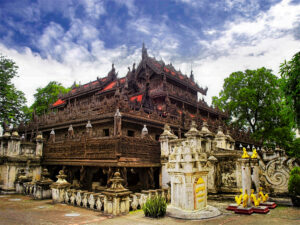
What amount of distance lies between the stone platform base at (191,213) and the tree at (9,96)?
2487 centimetres

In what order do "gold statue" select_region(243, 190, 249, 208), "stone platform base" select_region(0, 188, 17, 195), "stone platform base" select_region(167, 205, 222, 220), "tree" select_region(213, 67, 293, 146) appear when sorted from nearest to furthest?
"stone platform base" select_region(167, 205, 222, 220)
"gold statue" select_region(243, 190, 249, 208)
"stone platform base" select_region(0, 188, 17, 195)
"tree" select_region(213, 67, 293, 146)

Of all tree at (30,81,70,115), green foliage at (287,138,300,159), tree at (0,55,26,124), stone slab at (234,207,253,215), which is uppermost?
tree at (30,81,70,115)

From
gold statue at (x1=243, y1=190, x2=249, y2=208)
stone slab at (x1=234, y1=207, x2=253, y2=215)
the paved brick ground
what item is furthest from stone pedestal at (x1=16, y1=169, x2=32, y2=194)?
gold statue at (x1=243, y1=190, x2=249, y2=208)

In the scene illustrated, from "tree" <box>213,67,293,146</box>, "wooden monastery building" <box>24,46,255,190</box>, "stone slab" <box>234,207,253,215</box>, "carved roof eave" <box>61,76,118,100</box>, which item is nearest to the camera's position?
"stone slab" <box>234,207,253,215</box>

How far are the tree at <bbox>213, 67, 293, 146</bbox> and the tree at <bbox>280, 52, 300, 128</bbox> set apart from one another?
24013 mm

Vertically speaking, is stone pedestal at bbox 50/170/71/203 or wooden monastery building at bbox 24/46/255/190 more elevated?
wooden monastery building at bbox 24/46/255/190

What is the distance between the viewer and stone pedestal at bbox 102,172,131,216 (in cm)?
939

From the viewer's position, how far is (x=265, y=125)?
33594 mm

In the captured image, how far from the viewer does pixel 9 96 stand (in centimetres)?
2723

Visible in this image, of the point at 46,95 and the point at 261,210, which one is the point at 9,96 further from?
the point at 261,210

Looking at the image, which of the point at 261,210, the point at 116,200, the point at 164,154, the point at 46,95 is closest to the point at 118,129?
the point at 164,154

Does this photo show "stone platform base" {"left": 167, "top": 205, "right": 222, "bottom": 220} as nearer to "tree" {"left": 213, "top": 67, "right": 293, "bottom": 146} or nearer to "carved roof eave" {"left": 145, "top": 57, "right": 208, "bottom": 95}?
"carved roof eave" {"left": 145, "top": 57, "right": 208, "bottom": 95}

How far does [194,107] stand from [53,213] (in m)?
24.1

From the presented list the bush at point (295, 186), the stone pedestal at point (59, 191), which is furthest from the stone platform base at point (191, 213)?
the stone pedestal at point (59, 191)
